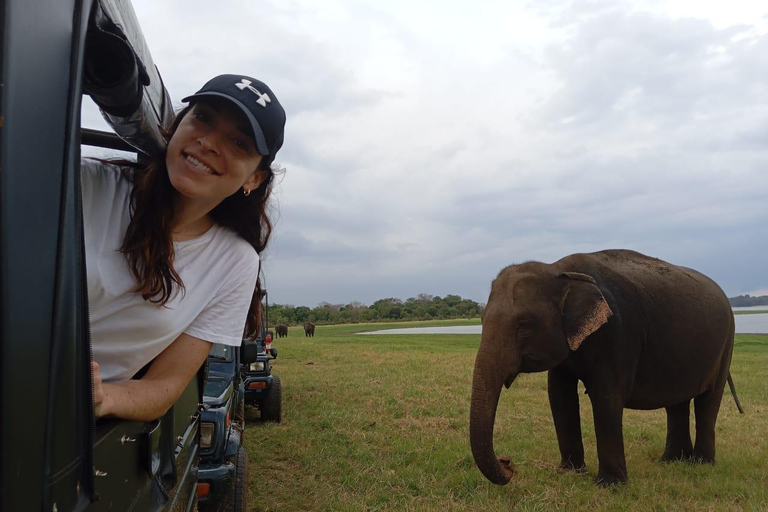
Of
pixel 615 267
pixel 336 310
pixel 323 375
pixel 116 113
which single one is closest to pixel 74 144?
pixel 116 113

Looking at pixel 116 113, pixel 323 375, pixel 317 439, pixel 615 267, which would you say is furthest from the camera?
pixel 323 375

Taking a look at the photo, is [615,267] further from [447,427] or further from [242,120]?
[242,120]

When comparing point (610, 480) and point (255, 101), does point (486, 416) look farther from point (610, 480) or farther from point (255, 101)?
point (255, 101)

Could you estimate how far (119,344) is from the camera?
1739mm

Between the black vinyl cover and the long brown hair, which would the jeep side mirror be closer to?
the long brown hair

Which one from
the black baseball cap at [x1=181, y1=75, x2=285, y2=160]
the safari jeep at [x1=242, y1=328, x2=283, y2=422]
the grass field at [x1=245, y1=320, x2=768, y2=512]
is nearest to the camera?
the black baseball cap at [x1=181, y1=75, x2=285, y2=160]

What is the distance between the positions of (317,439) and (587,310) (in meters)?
Result: 4.13

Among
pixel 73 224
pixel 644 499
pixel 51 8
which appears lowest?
pixel 644 499

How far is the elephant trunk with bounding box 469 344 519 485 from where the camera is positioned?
4793mm

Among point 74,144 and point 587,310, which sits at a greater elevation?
point 74,144

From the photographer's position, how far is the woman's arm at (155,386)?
149cm

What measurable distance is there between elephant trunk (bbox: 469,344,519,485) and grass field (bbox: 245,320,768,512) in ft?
1.40

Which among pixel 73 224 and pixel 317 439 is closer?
pixel 73 224

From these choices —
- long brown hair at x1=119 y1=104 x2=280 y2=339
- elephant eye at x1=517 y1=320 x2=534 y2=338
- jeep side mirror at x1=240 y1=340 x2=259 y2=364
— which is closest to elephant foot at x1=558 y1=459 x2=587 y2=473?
elephant eye at x1=517 y1=320 x2=534 y2=338
